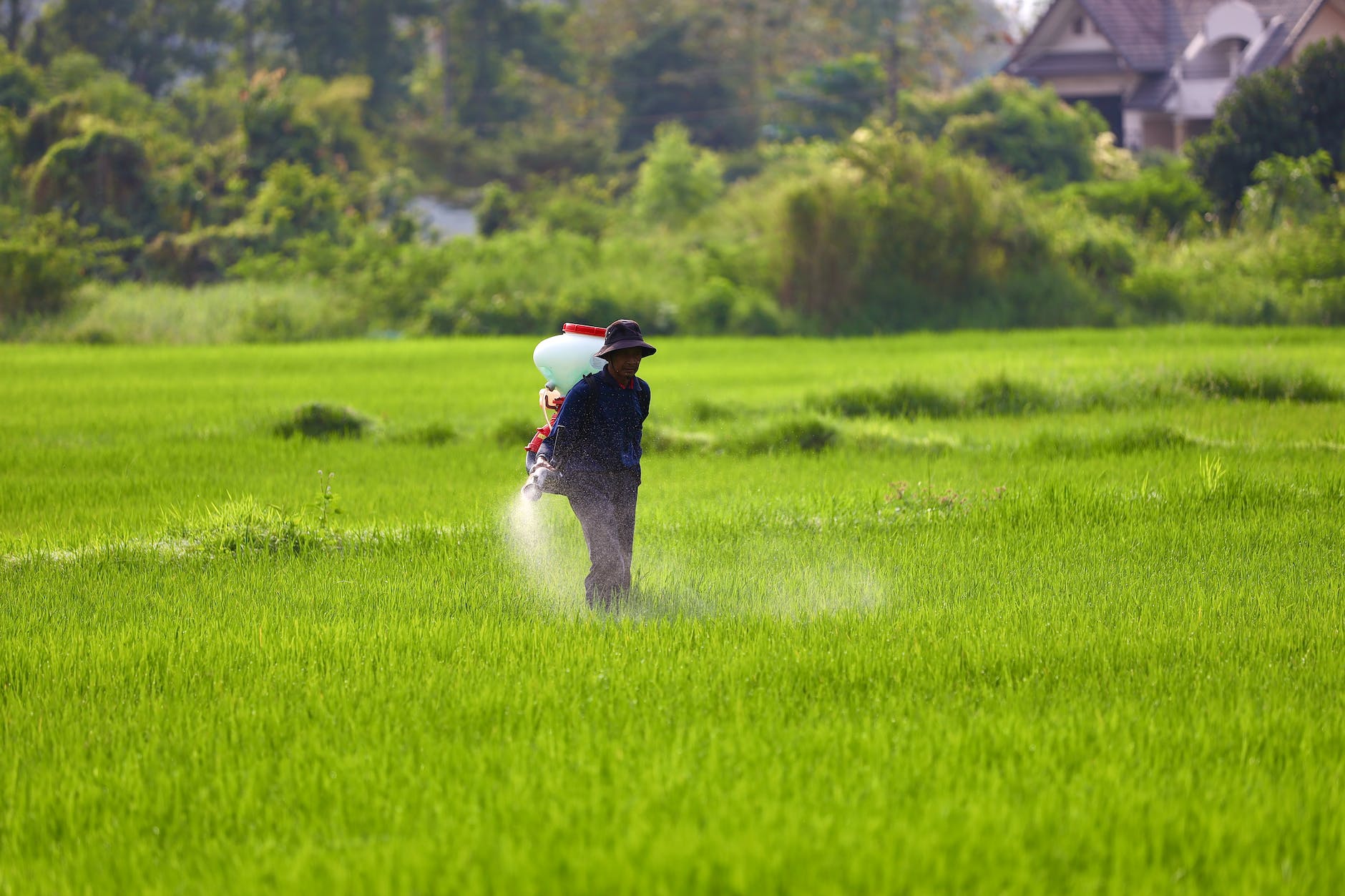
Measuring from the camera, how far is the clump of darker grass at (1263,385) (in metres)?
12.7

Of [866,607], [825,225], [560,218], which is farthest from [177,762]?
[560,218]

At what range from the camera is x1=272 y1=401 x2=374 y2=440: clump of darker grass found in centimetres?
1190

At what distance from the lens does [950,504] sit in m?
7.89

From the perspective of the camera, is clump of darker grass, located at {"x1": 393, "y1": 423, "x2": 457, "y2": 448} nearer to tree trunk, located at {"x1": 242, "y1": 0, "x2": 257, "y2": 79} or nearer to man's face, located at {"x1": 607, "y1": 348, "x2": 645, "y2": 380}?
man's face, located at {"x1": 607, "y1": 348, "x2": 645, "y2": 380}

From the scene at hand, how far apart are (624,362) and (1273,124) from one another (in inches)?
917

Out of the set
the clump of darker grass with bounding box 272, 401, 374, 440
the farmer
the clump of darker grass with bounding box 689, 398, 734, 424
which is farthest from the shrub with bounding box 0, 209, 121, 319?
the farmer

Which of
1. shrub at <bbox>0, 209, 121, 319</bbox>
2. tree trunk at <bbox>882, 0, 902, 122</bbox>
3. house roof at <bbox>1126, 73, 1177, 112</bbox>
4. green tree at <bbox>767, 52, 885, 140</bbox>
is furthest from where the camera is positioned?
green tree at <bbox>767, 52, 885, 140</bbox>

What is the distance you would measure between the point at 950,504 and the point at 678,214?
23.8 meters

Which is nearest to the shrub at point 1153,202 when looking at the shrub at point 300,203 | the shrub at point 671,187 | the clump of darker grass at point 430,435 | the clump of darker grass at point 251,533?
the shrub at point 671,187

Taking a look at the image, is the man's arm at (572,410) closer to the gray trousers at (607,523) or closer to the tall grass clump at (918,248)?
the gray trousers at (607,523)

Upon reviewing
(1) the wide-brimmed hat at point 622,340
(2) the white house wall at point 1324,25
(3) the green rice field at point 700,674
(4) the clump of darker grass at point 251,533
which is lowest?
(3) the green rice field at point 700,674

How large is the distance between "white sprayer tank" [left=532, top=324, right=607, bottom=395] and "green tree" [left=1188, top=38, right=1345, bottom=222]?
2271cm

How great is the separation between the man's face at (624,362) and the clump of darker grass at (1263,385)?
29.5 ft

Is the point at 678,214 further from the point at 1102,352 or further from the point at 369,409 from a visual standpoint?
the point at 369,409
